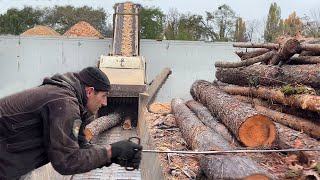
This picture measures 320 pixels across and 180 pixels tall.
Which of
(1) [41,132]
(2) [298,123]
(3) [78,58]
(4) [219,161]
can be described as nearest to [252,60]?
(2) [298,123]

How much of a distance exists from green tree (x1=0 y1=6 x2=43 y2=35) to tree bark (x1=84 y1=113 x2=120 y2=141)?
2419 cm

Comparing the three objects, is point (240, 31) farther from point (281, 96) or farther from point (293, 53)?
A: point (281, 96)

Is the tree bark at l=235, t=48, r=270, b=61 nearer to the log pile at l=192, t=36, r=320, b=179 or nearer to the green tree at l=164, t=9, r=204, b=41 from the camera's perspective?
the log pile at l=192, t=36, r=320, b=179

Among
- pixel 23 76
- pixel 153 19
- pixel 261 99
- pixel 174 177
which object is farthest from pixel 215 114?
pixel 153 19

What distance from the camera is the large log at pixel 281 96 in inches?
230

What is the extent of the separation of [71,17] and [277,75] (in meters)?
39.2

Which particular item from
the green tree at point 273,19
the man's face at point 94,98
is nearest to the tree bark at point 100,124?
the man's face at point 94,98

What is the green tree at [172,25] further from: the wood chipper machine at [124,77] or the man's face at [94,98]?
the man's face at [94,98]

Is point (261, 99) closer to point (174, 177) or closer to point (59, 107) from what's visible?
point (174, 177)

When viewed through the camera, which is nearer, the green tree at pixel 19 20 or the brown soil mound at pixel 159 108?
the brown soil mound at pixel 159 108

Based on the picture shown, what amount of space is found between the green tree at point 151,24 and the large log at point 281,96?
20591mm

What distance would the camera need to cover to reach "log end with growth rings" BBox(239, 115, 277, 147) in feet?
18.7

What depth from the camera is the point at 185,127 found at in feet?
25.4

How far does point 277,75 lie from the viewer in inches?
305
